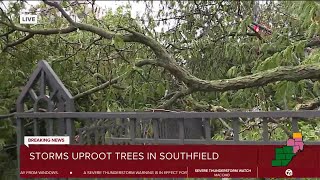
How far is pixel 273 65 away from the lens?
172 inches

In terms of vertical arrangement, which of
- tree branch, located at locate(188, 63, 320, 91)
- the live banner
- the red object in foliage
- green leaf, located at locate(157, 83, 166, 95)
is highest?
the red object in foliage

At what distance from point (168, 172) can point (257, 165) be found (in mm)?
583

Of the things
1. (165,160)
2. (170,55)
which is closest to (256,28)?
(170,55)

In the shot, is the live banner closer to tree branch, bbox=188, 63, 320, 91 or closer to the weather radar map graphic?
the weather radar map graphic

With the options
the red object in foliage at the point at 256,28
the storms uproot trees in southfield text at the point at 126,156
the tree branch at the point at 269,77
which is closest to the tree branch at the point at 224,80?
the tree branch at the point at 269,77

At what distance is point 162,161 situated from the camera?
2967mm

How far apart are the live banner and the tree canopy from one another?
1147 mm

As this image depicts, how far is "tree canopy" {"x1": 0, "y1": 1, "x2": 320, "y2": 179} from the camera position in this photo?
4.16 meters

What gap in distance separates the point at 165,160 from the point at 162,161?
2 cm

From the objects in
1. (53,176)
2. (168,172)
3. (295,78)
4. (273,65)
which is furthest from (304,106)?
(53,176)

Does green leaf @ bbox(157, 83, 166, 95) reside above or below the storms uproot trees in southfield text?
above

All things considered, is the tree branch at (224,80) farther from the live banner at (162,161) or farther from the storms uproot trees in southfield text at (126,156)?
the storms uproot trees in southfield text at (126,156)

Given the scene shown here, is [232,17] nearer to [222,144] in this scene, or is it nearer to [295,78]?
[295,78]

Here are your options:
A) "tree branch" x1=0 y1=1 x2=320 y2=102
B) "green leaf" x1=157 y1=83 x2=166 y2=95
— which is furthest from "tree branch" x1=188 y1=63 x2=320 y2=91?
"green leaf" x1=157 y1=83 x2=166 y2=95
